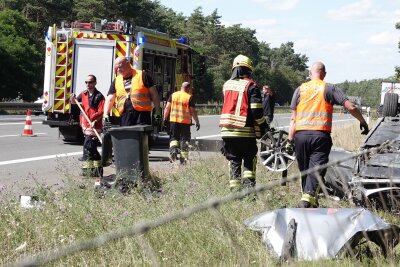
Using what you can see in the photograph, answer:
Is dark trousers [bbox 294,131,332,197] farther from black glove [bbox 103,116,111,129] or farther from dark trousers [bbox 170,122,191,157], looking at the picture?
dark trousers [bbox 170,122,191,157]

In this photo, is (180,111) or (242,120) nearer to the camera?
(242,120)

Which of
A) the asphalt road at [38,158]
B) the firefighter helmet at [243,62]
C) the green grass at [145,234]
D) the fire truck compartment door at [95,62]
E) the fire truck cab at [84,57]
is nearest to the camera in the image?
the green grass at [145,234]

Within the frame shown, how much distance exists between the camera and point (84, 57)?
14.7 metres

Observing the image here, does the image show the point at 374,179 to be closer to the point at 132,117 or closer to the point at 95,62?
the point at 132,117

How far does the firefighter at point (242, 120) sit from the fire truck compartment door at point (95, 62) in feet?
24.4

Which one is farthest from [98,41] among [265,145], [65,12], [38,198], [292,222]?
[65,12]

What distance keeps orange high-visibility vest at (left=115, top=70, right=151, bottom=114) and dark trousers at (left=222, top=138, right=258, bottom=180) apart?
6.07ft

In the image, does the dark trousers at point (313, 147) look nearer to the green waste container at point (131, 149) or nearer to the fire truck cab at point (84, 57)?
the green waste container at point (131, 149)

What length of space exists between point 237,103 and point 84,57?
26.4 ft

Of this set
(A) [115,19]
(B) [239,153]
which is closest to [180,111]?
(B) [239,153]

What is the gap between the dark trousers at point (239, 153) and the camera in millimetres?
7410

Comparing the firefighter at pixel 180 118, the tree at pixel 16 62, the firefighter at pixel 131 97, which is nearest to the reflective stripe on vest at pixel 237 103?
the firefighter at pixel 131 97

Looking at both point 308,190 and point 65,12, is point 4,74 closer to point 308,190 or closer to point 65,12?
point 65,12

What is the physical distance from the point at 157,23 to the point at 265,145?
60.5m
